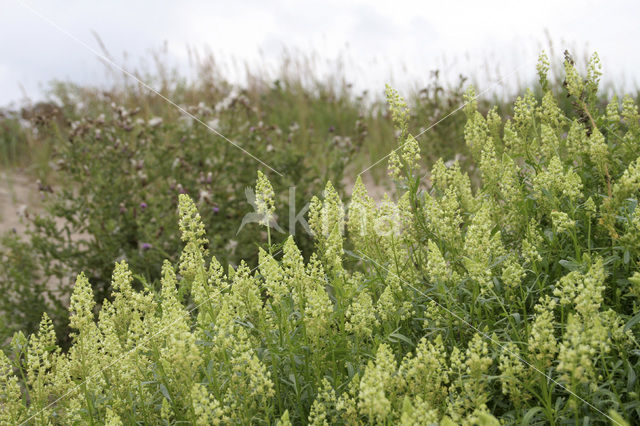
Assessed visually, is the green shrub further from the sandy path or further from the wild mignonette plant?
the sandy path

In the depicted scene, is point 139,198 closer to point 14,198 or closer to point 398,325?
point 398,325

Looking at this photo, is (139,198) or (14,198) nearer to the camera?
(139,198)

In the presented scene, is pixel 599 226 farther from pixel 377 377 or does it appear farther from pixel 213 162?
pixel 213 162

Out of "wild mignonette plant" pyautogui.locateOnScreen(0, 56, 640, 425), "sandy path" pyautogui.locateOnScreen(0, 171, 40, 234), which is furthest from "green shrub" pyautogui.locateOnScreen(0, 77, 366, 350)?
"sandy path" pyautogui.locateOnScreen(0, 171, 40, 234)

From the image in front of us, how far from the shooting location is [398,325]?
113 inches

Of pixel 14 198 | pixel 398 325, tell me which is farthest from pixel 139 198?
pixel 14 198

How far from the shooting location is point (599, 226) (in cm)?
298

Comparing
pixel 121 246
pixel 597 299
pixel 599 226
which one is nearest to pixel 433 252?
pixel 597 299

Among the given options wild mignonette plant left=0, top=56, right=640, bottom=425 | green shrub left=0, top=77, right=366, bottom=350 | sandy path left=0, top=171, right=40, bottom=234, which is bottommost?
wild mignonette plant left=0, top=56, right=640, bottom=425

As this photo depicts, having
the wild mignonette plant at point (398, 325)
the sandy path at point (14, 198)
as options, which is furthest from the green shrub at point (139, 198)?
the sandy path at point (14, 198)

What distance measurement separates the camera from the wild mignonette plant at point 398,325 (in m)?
2.19

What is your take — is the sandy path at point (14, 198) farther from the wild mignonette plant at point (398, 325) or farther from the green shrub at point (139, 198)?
the wild mignonette plant at point (398, 325)

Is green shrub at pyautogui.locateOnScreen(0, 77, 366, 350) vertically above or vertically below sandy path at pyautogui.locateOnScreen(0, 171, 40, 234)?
below

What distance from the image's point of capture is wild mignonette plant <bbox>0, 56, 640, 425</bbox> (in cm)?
219
